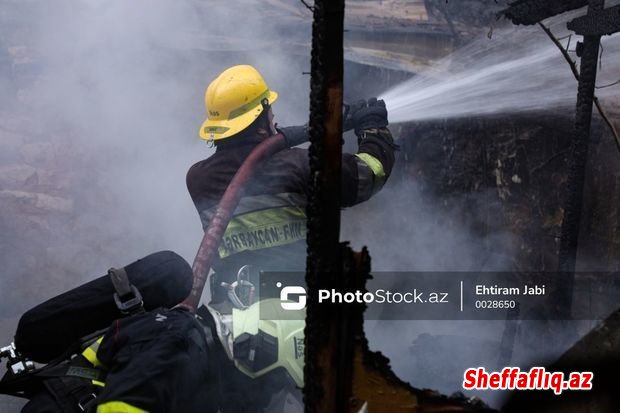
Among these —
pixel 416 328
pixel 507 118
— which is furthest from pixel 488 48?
pixel 416 328

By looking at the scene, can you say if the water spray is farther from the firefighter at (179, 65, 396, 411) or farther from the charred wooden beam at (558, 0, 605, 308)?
the firefighter at (179, 65, 396, 411)

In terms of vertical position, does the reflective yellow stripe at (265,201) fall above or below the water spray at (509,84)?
below

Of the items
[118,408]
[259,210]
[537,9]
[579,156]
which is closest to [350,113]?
[259,210]

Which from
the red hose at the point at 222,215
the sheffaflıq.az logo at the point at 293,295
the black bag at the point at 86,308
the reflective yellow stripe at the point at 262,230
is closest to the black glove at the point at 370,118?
the red hose at the point at 222,215

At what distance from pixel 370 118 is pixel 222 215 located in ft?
3.62

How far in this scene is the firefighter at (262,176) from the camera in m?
3.64

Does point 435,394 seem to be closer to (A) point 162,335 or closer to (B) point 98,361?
(A) point 162,335

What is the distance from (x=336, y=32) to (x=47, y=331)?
1.89 meters

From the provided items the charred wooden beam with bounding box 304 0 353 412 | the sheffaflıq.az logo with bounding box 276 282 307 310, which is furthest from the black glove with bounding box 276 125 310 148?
the charred wooden beam with bounding box 304 0 353 412

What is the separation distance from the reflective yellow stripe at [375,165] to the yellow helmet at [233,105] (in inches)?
25.7

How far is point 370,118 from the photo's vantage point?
3920mm

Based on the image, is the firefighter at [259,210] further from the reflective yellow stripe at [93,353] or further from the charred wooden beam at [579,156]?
the charred wooden beam at [579,156]

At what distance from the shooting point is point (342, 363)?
1.94 metres

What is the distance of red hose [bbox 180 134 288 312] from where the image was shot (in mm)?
3250
